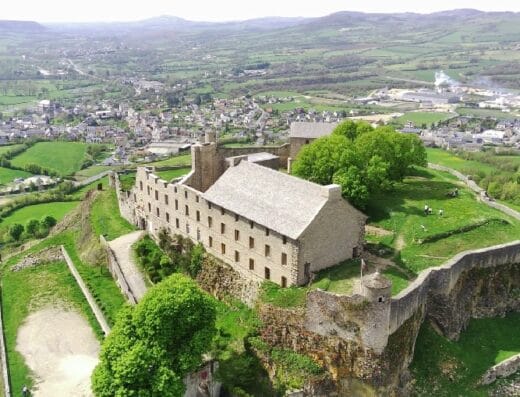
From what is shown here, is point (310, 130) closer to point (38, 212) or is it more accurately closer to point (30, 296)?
point (30, 296)

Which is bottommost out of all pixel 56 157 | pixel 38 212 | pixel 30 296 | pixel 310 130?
pixel 56 157

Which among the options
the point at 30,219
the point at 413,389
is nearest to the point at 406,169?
the point at 413,389

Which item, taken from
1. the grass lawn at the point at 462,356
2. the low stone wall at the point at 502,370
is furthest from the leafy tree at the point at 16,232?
the low stone wall at the point at 502,370

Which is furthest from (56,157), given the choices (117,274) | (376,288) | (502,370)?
(502,370)

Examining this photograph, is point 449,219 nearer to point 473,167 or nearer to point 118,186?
point 118,186

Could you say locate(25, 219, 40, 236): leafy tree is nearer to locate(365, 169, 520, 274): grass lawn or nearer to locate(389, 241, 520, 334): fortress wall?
locate(365, 169, 520, 274): grass lawn

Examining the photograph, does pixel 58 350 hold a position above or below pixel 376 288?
below

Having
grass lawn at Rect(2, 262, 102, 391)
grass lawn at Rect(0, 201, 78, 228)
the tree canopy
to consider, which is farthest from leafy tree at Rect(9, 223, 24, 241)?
the tree canopy
